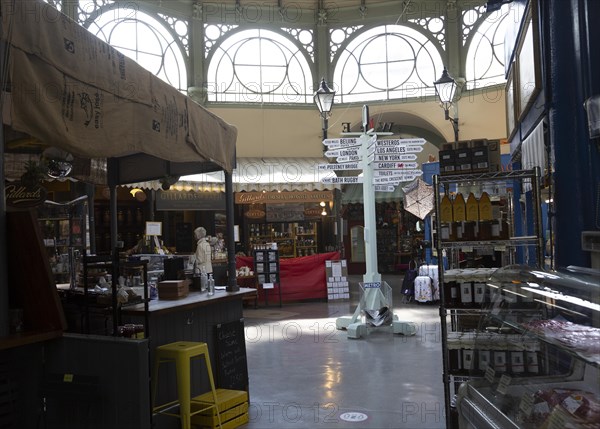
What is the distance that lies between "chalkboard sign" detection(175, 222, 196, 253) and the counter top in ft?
38.7

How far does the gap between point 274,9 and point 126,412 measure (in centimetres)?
1614

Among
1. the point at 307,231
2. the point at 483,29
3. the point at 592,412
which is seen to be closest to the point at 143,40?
the point at 307,231

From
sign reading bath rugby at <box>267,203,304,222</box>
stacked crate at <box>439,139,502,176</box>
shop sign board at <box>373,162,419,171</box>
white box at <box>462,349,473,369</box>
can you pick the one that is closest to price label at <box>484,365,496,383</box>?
white box at <box>462,349,473,369</box>

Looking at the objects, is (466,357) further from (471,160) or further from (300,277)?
(300,277)

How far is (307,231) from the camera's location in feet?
64.2

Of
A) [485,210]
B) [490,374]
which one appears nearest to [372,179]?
[485,210]

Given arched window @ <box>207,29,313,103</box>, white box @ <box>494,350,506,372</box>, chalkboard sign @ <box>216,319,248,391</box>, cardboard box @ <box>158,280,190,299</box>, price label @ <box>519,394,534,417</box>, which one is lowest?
chalkboard sign @ <box>216,319,248,391</box>

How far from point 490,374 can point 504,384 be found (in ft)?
0.79

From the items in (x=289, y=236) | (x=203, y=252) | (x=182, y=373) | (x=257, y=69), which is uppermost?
(x=257, y=69)

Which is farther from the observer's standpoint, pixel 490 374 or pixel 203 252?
pixel 203 252

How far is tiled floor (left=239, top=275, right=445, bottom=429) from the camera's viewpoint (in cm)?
568

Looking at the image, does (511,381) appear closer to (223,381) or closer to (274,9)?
(223,381)

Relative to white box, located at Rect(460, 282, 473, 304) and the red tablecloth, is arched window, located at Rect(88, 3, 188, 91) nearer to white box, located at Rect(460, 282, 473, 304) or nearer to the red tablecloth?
the red tablecloth

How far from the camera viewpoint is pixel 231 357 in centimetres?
620
